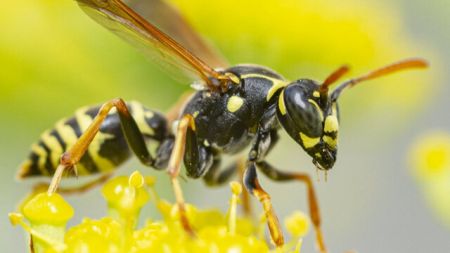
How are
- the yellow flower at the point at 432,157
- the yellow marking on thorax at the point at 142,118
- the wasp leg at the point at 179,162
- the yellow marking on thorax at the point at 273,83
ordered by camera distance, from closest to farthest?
the wasp leg at the point at 179,162 < the yellow marking on thorax at the point at 273,83 < the yellow marking on thorax at the point at 142,118 < the yellow flower at the point at 432,157

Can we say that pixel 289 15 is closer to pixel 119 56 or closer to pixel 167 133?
pixel 119 56

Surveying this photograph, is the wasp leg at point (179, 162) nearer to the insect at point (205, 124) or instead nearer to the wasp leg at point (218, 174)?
the insect at point (205, 124)

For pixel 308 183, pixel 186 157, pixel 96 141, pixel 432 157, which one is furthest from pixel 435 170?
pixel 96 141

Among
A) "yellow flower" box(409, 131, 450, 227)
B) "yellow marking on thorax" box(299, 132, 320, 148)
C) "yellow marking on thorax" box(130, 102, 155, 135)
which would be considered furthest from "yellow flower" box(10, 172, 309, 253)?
"yellow flower" box(409, 131, 450, 227)

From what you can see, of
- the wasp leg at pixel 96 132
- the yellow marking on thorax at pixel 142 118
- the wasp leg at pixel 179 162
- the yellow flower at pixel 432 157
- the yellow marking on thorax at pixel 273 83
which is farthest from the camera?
the yellow flower at pixel 432 157

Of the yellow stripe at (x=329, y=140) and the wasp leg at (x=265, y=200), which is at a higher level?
the yellow stripe at (x=329, y=140)

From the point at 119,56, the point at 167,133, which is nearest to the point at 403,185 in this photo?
the point at 119,56

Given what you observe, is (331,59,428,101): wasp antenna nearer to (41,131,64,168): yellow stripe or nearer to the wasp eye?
the wasp eye

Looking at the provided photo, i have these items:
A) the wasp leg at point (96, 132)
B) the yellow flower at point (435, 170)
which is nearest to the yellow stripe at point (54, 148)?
the wasp leg at point (96, 132)
